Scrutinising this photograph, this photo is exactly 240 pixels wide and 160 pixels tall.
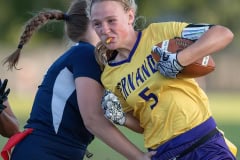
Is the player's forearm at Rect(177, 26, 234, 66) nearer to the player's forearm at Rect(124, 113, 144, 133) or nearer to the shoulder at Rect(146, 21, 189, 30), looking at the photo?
the shoulder at Rect(146, 21, 189, 30)

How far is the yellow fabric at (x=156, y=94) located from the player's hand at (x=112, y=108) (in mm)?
75

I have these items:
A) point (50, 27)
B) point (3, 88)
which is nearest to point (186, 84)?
point (3, 88)

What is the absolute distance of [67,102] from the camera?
197 inches

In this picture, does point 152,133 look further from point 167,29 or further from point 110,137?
point 167,29

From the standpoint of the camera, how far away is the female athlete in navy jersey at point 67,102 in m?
4.79

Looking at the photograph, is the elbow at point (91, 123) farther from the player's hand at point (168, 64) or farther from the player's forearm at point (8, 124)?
the player's forearm at point (8, 124)

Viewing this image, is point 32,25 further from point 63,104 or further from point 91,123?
point 91,123

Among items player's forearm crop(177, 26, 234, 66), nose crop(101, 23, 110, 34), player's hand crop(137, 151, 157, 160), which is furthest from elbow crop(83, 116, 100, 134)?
player's forearm crop(177, 26, 234, 66)

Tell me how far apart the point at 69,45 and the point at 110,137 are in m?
0.93

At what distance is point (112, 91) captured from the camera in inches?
182

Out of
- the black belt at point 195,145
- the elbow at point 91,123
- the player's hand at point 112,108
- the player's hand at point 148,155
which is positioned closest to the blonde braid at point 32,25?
the elbow at point 91,123

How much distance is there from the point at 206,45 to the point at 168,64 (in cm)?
23

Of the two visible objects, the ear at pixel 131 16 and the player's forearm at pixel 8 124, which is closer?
the ear at pixel 131 16

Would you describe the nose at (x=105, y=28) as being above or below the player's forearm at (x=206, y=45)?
above
